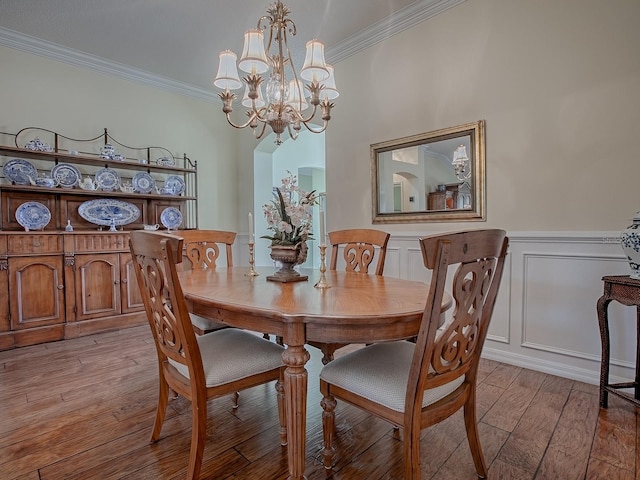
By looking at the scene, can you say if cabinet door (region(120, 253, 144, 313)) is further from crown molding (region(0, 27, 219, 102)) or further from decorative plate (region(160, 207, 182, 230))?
crown molding (region(0, 27, 219, 102))

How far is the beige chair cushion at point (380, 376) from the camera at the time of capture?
117 centimetres

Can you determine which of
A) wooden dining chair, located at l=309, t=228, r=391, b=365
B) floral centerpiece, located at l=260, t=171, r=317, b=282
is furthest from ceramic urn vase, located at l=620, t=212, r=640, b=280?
floral centerpiece, located at l=260, t=171, r=317, b=282

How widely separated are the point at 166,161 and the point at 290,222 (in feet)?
10.1

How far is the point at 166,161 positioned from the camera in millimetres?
4184

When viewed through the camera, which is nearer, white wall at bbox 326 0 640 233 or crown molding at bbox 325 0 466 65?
white wall at bbox 326 0 640 233

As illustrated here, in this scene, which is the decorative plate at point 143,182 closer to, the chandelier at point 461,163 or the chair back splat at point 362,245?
the chair back splat at point 362,245

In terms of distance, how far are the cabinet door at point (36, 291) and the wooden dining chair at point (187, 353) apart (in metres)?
2.20

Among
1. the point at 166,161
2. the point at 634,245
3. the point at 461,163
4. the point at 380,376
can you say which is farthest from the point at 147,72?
the point at 634,245

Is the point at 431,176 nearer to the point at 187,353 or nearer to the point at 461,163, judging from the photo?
the point at 461,163

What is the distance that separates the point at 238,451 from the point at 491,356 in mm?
1980

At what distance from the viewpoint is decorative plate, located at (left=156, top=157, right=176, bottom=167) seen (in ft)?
13.5

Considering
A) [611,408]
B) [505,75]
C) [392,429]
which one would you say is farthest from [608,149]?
[392,429]

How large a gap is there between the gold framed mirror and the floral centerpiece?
147cm

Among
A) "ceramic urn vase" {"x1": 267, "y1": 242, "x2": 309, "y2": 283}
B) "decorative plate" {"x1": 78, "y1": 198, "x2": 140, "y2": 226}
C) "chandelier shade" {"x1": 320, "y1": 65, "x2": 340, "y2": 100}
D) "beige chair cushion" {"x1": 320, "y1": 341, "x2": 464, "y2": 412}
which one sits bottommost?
"beige chair cushion" {"x1": 320, "y1": 341, "x2": 464, "y2": 412}
